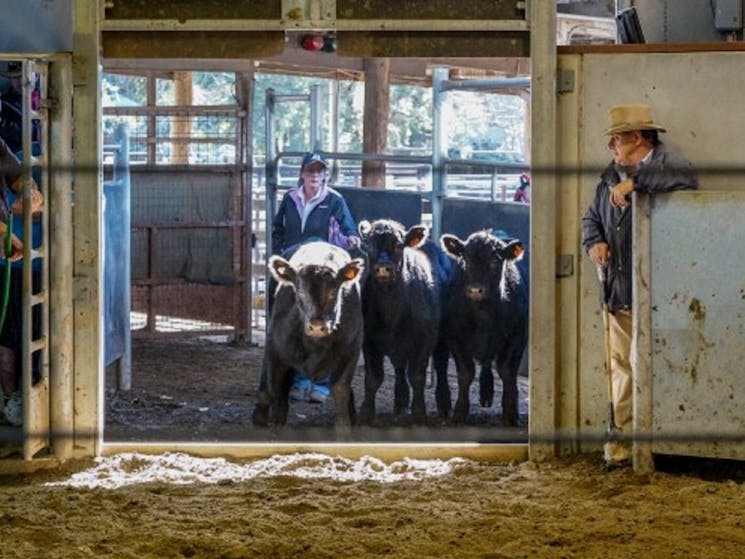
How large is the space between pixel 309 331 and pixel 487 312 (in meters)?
1.22

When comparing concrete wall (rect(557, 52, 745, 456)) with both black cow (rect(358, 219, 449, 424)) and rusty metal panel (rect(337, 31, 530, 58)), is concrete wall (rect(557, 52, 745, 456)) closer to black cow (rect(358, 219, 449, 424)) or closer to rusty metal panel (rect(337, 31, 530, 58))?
rusty metal panel (rect(337, 31, 530, 58))

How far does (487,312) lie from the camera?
8594 millimetres

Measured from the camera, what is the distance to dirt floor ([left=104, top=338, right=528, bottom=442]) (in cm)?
798

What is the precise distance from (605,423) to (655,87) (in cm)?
147

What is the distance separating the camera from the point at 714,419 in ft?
20.2

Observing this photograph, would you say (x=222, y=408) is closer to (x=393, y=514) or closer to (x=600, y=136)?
(x=600, y=136)

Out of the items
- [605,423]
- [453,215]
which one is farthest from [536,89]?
[453,215]

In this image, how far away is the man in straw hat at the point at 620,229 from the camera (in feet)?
20.7

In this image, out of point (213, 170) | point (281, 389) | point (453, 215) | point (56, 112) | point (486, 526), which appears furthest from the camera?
point (213, 170)

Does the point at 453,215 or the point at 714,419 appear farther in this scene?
the point at 453,215

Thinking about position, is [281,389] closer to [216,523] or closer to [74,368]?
[74,368]

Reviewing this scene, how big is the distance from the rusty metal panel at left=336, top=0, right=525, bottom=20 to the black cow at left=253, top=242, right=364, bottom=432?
5.03 ft

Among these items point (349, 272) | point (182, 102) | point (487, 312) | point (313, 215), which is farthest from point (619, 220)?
point (182, 102)

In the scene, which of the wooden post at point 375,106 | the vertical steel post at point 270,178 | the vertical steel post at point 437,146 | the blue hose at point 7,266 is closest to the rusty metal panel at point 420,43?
the blue hose at point 7,266
